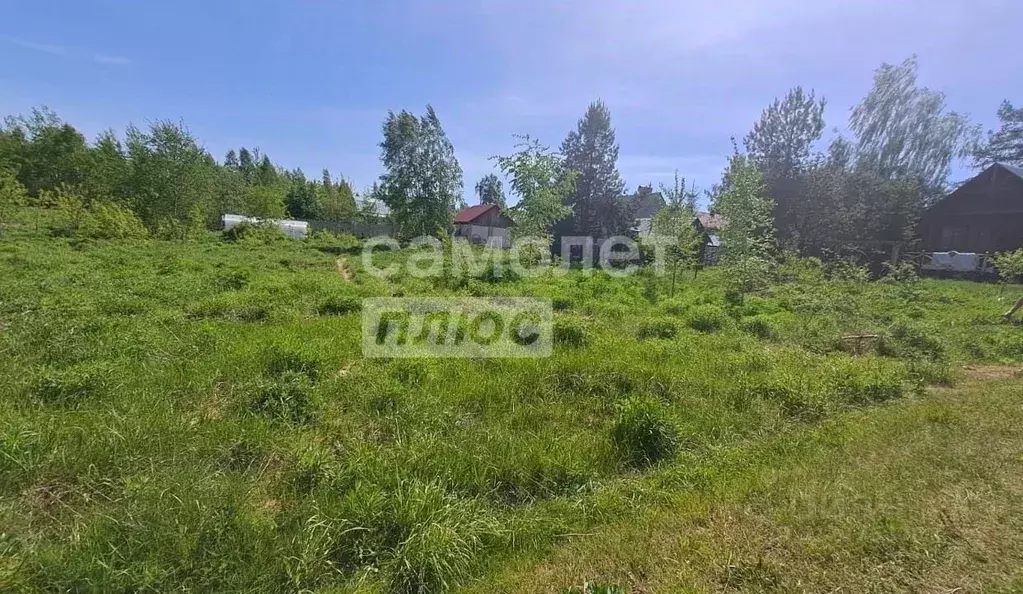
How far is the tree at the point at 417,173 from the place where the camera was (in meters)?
27.4

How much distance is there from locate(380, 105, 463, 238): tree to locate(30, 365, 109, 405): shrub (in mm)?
24002

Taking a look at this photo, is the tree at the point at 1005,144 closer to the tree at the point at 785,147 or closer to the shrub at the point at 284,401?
the tree at the point at 785,147

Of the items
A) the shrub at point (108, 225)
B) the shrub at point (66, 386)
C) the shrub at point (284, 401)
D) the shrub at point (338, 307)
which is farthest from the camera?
the shrub at point (108, 225)

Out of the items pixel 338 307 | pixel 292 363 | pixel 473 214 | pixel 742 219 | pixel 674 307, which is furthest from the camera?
pixel 473 214

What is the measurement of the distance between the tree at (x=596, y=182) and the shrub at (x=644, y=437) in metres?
26.7

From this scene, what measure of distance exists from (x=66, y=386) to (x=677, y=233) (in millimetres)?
15535

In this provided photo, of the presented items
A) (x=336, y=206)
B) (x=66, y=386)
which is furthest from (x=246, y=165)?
(x=66, y=386)

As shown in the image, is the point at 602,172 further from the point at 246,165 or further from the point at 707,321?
the point at 246,165

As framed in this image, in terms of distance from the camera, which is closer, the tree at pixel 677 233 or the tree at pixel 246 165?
the tree at pixel 677 233

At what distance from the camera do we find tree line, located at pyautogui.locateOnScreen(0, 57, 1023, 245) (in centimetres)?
2216

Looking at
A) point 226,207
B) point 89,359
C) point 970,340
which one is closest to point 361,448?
point 89,359

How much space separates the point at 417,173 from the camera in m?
27.6

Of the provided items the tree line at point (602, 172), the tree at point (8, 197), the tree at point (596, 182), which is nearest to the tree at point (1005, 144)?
the tree line at point (602, 172)

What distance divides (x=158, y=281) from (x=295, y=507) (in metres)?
9.23
